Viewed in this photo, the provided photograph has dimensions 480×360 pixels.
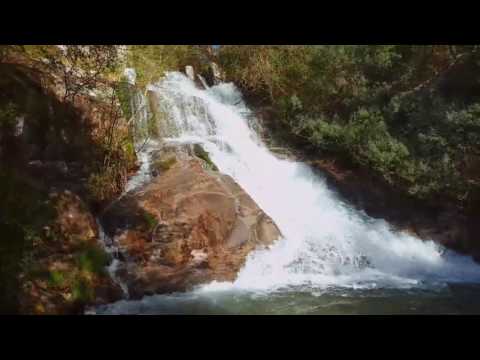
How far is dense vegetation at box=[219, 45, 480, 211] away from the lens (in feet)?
28.6

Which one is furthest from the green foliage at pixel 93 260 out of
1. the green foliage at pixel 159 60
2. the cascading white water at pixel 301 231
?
the green foliage at pixel 159 60

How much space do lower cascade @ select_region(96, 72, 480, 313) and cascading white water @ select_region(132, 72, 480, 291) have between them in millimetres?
19

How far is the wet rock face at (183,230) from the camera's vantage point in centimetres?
696

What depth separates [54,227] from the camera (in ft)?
21.5

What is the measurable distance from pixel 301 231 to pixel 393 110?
336 centimetres

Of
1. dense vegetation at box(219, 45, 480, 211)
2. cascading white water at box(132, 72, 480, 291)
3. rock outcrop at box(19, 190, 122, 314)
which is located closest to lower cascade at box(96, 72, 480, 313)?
cascading white water at box(132, 72, 480, 291)

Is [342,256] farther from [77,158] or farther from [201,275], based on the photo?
[77,158]

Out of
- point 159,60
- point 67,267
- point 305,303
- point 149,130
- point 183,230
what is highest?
point 159,60

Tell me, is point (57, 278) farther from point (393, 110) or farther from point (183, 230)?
point (393, 110)

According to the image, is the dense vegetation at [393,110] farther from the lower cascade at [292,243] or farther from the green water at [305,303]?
the green water at [305,303]

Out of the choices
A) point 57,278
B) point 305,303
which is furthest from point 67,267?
point 305,303

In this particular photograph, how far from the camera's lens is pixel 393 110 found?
964cm

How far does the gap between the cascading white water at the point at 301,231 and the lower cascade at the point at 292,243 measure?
2 cm
